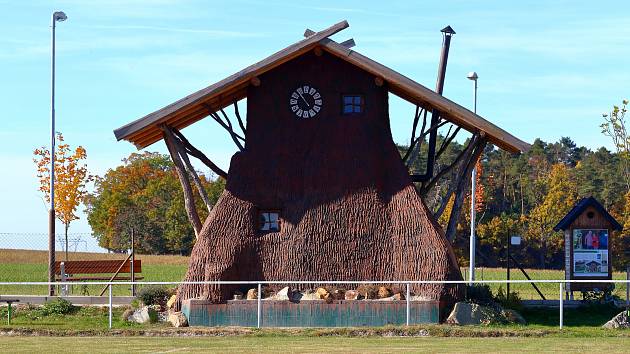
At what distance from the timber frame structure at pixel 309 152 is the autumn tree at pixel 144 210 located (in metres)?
43.0

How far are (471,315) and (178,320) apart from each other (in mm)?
7240

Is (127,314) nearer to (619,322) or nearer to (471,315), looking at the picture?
(471,315)

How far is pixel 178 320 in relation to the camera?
107 ft

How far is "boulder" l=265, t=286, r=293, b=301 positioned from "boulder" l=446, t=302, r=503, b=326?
4.04 metres

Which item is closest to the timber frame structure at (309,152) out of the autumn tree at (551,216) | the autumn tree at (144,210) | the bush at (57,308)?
the bush at (57,308)

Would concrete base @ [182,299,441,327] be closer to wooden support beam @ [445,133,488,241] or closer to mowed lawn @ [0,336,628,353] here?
mowed lawn @ [0,336,628,353]

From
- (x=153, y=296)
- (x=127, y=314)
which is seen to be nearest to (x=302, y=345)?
(x=127, y=314)

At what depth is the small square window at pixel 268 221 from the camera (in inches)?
1342

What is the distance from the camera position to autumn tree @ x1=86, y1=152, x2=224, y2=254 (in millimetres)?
85438

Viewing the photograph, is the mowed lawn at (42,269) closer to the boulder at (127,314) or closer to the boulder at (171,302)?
the boulder at (171,302)

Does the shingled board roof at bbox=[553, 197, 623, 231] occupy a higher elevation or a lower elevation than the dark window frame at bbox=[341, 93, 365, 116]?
lower

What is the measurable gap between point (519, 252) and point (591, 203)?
1876 inches

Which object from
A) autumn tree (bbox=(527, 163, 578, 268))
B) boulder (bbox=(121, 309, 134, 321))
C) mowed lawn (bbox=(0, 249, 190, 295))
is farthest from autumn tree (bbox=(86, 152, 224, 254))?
boulder (bbox=(121, 309, 134, 321))

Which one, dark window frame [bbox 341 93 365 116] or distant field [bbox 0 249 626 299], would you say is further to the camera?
distant field [bbox 0 249 626 299]
